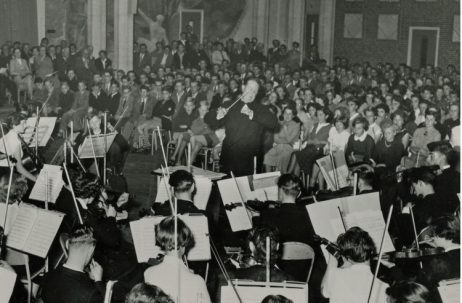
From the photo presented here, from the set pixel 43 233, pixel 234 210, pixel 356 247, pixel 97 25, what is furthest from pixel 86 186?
pixel 97 25

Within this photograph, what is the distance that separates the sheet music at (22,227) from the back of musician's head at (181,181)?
3.58 ft

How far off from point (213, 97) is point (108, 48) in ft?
15.0

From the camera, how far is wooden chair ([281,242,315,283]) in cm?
411

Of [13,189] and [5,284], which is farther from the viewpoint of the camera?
[13,189]

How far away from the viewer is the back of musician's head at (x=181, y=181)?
4688 mm

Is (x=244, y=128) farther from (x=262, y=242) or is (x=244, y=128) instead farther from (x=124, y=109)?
(x=124, y=109)

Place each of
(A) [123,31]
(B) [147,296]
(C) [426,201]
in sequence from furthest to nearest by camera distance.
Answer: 1. (A) [123,31]
2. (C) [426,201]
3. (B) [147,296]

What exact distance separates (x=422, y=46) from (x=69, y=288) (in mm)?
15981

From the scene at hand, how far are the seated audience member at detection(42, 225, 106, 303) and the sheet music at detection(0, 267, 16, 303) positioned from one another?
0.20 m

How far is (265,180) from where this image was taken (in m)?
5.29

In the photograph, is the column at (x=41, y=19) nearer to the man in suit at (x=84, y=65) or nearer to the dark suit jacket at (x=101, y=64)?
the man in suit at (x=84, y=65)

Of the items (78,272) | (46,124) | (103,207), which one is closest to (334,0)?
(46,124)

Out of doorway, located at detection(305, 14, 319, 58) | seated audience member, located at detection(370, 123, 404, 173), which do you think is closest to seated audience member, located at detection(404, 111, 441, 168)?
seated audience member, located at detection(370, 123, 404, 173)

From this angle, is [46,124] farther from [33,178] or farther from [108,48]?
[108,48]
